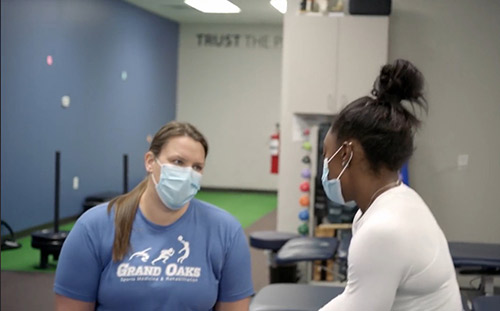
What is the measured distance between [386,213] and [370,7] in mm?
3381

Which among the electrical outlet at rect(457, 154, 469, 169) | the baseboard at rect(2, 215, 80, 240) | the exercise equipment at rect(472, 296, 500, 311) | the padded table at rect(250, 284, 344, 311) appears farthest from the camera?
the baseboard at rect(2, 215, 80, 240)

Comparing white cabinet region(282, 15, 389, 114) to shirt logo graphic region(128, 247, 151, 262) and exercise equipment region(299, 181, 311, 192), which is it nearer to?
exercise equipment region(299, 181, 311, 192)

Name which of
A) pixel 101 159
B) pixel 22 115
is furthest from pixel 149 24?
pixel 22 115

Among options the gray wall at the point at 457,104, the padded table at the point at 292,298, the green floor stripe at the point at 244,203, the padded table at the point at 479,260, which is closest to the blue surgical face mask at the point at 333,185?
the padded table at the point at 292,298

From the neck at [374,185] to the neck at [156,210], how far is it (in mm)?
753

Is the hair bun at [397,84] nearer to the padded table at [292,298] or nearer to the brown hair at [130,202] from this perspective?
the brown hair at [130,202]

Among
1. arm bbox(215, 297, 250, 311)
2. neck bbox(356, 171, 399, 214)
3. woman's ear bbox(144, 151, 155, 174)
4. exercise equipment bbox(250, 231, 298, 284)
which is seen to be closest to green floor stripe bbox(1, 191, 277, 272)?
exercise equipment bbox(250, 231, 298, 284)

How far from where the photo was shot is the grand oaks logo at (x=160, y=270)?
6.04 feet

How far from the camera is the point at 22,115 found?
617 cm

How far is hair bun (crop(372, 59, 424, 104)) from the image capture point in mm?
1360

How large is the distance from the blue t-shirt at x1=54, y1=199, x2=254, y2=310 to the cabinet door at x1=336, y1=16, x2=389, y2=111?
2.63 metres

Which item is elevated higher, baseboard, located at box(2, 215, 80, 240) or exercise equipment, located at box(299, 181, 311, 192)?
exercise equipment, located at box(299, 181, 311, 192)

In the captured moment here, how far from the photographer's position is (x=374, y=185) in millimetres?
1309

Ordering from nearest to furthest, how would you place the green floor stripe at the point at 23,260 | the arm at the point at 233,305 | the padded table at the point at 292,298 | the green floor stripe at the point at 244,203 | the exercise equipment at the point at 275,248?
the arm at the point at 233,305 < the padded table at the point at 292,298 < the exercise equipment at the point at 275,248 < the green floor stripe at the point at 23,260 < the green floor stripe at the point at 244,203
